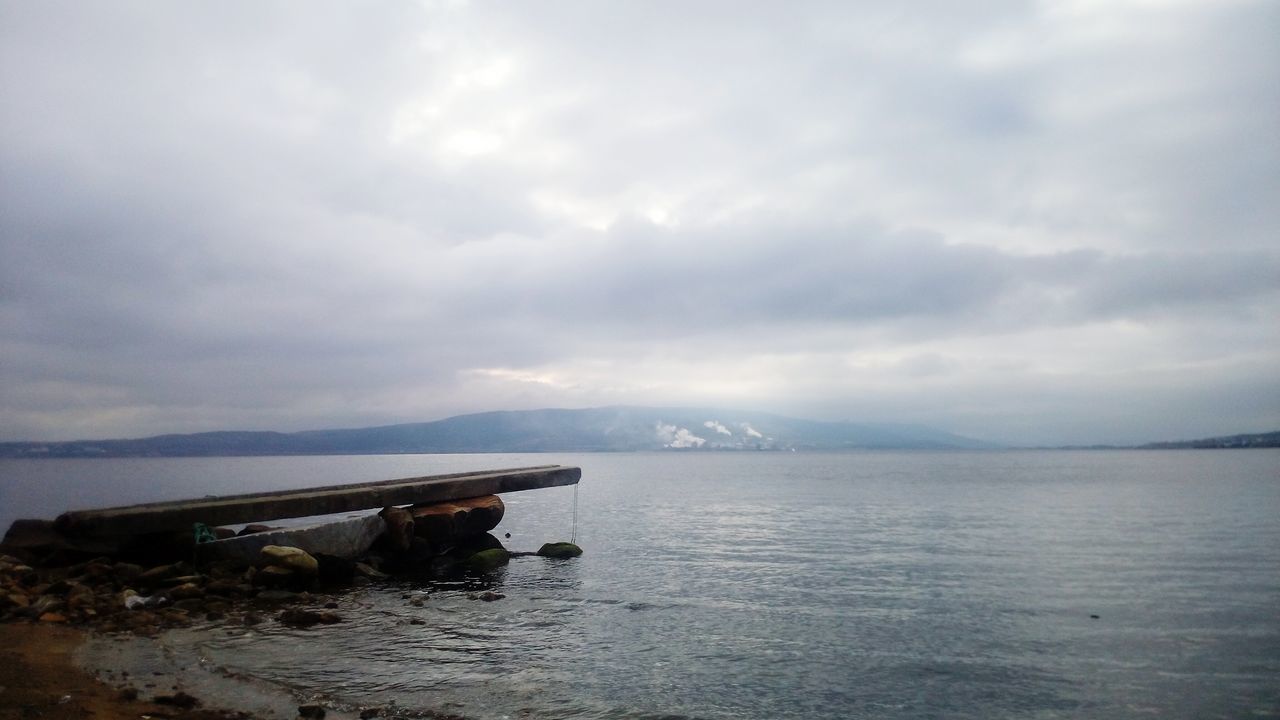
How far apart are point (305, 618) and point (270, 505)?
6907 mm

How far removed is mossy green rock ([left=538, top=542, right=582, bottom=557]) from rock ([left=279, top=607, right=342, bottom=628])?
37.8 ft

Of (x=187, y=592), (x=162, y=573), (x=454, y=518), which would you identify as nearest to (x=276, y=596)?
(x=187, y=592)

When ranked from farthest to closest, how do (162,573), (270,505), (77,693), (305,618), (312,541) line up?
(312,541) < (270,505) < (162,573) < (305,618) < (77,693)

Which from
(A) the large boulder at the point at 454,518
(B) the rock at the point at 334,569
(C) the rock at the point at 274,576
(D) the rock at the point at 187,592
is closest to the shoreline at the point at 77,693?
(D) the rock at the point at 187,592

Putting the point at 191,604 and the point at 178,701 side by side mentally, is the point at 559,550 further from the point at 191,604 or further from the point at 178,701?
the point at 178,701

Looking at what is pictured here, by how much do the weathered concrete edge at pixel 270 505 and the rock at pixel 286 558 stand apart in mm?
2215

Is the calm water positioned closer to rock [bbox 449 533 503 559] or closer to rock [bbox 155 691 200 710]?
rock [bbox 155 691 200 710]

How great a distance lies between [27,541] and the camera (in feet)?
61.9

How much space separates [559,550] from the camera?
25.7 meters

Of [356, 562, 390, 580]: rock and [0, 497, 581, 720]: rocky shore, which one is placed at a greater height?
[0, 497, 581, 720]: rocky shore

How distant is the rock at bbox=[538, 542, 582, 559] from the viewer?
25.5m

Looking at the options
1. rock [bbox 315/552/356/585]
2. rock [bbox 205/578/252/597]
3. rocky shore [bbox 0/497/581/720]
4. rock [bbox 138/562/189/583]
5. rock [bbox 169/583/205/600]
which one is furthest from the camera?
rock [bbox 315/552/356/585]

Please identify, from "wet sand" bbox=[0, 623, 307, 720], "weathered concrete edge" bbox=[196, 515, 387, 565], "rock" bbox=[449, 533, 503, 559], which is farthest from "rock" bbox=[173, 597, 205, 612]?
"rock" bbox=[449, 533, 503, 559]

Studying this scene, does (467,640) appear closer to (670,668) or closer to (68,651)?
(670,668)
